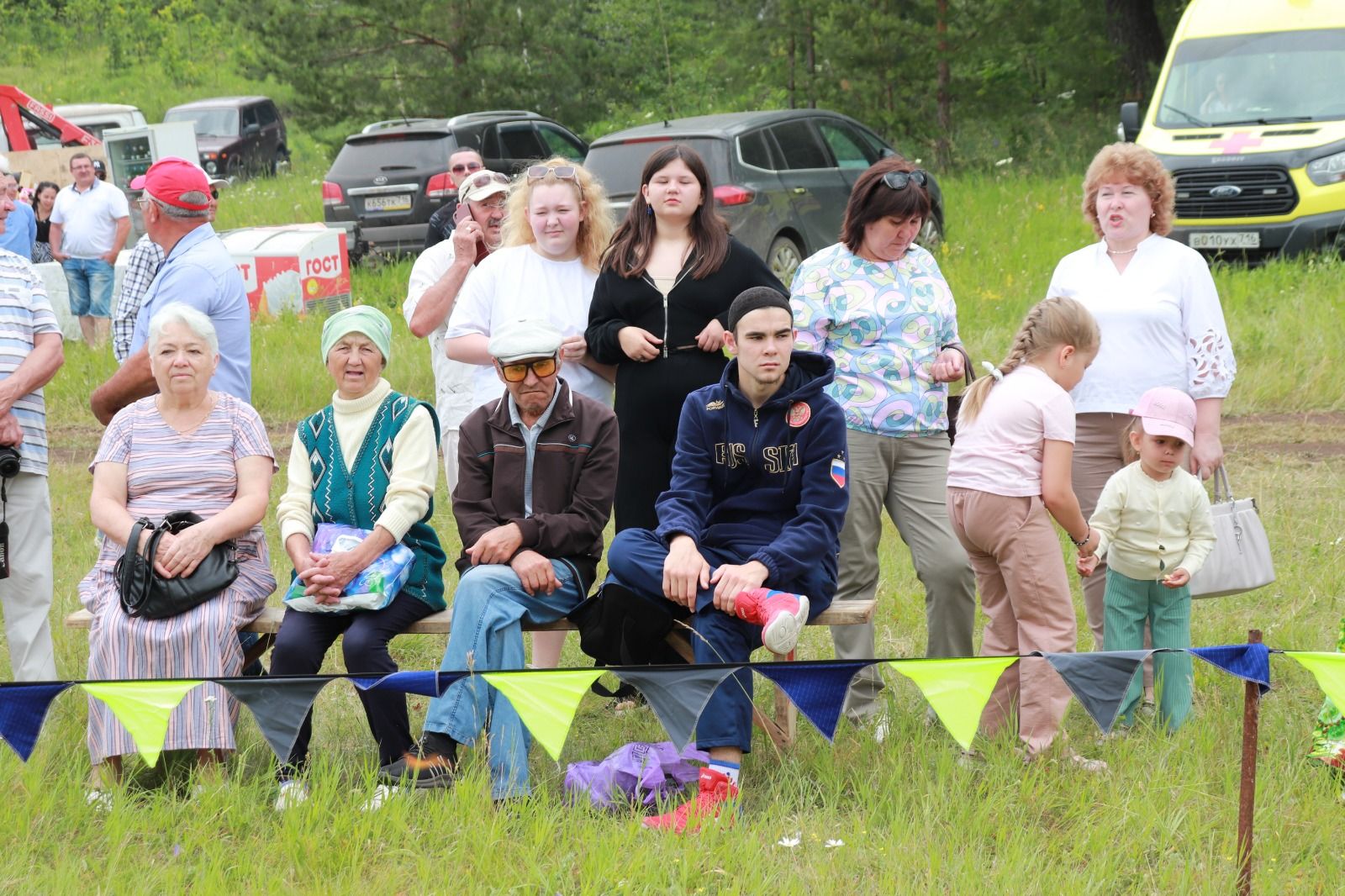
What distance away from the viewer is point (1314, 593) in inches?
228

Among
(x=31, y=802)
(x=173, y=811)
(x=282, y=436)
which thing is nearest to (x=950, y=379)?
(x=173, y=811)

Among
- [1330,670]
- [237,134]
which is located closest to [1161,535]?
[1330,670]

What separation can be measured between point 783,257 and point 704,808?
29.3 feet

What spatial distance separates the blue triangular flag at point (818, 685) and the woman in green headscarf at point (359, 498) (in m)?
1.40

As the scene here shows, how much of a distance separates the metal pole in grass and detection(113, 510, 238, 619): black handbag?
3.18m

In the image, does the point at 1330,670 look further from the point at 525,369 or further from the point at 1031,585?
the point at 525,369

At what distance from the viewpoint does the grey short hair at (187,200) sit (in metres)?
5.16

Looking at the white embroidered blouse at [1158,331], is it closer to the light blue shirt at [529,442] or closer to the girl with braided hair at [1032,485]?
the girl with braided hair at [1032,485]

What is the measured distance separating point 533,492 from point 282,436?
6.06m

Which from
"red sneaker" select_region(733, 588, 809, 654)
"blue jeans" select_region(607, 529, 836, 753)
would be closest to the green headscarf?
"blue jeans" select_region(607, 529, 836, 753)

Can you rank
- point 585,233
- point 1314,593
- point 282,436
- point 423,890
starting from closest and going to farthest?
point 423,890, point 585,233, point 1314,593, point 282,436

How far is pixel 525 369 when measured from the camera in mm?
4684

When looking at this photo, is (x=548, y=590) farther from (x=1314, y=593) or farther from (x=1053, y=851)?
(x=1314, y=593)

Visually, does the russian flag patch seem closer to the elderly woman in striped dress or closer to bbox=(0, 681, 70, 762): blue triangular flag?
the elderly woman in striped dress
